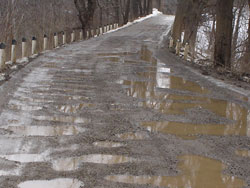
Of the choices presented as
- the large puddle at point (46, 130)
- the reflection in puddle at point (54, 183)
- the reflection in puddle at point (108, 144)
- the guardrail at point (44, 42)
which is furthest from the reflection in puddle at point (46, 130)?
the guardrail at point (44, 42)

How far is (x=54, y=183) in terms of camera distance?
466 centimetres

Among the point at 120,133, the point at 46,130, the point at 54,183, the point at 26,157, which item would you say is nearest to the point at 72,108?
the point at 46,130

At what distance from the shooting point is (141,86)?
1136 cm

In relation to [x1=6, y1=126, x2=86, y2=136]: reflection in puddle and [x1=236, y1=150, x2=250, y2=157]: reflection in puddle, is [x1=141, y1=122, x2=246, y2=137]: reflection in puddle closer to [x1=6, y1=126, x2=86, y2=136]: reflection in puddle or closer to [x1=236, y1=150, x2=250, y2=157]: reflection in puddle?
[x1=236, y1=150, x2=250, y2=157]: reflection in puddle

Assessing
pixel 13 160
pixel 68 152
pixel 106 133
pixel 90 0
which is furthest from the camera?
pixel 90 0

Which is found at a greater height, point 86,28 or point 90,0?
point 90,0

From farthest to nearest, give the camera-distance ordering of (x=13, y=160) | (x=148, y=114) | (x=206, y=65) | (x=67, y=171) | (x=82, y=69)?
1. (x=206, y=65)
2. (x=82, y=69)
3. (x=148, y=114)
4. (x=13, y=160)
5. (x=67, y=171)

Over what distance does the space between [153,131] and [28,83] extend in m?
5.20

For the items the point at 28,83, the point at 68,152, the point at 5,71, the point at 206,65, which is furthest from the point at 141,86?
the point at 206,65

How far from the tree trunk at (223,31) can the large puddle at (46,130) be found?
1053 centimetres

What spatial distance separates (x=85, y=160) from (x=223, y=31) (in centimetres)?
1211

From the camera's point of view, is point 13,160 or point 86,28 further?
point 86,28

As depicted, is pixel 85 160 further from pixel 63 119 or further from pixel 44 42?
pixel 44 42

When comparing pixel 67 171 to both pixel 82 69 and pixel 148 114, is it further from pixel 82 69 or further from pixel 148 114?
pixel 82 69
